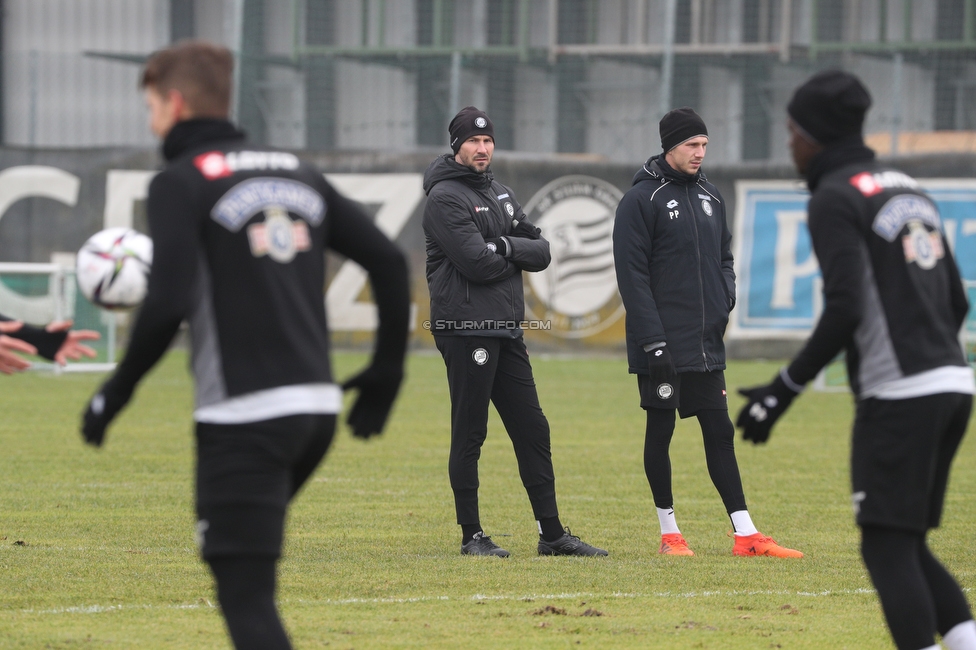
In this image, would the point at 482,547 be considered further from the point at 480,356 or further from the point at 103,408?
the point at 103,408

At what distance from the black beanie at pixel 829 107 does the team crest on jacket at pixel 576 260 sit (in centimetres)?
1468

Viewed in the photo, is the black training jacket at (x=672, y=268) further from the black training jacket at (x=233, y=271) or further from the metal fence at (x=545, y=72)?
the metal fence at (x=545, y=72)

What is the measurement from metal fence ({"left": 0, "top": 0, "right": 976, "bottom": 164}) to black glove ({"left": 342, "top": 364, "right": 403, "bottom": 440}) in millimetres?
16262

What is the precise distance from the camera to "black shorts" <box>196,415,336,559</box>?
3527 mm

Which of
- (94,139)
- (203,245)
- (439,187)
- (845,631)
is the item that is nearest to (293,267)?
(203,245)

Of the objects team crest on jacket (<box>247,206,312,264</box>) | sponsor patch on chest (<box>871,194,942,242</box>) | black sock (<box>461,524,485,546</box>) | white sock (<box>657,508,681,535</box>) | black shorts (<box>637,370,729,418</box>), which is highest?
sponsor patch on chest (<box>871,194,942,242</box>)

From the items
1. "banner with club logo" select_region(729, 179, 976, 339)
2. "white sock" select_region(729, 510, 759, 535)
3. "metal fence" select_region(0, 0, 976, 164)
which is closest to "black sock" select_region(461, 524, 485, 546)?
"white sock" select_region(729, 510, 759, 535)

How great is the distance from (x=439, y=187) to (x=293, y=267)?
136 inches

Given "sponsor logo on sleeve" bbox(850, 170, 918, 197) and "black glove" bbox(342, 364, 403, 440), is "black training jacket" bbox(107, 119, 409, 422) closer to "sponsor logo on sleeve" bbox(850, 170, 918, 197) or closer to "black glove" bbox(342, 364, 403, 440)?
"black glove" bbox(342, 364, 403, 440)

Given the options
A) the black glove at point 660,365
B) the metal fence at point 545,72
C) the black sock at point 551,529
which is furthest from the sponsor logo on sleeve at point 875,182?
the metal fence at point 545,72

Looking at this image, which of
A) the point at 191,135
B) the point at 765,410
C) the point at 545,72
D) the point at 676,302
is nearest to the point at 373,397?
the point at 191,135

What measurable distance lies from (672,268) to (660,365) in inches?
21.1

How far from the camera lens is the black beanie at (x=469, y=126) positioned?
692 centimetres

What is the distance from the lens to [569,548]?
6.82 metres
